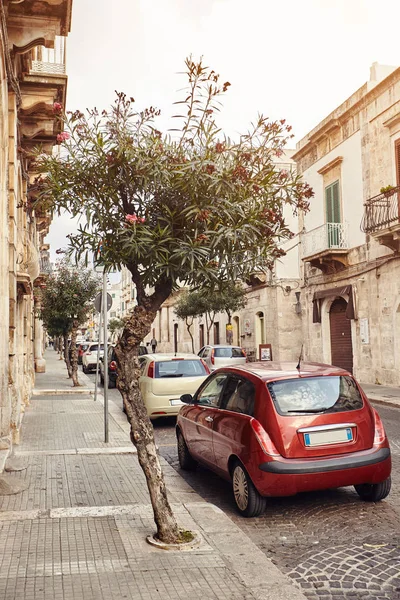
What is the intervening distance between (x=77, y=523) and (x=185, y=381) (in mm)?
7232

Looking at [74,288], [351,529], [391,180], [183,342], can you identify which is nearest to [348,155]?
[391,180]

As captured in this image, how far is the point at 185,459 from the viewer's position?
8062 mm

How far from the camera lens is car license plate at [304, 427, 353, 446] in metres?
5.82

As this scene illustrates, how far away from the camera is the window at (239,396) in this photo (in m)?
6.24

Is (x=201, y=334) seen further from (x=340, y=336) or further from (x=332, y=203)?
(x=332, y=203)

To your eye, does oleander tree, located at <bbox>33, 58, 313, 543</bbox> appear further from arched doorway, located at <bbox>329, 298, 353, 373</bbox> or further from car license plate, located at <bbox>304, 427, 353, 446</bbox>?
arched doorway, located at <bbox>329, 298, 353, 373</bbox>

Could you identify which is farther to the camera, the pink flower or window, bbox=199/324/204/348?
window, bbox=199/324/204/348

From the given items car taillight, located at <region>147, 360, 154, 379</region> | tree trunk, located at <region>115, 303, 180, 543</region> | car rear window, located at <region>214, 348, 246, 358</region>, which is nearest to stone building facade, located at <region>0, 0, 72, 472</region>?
tree trunk, located at <region>115, 303, 180, 543</region>

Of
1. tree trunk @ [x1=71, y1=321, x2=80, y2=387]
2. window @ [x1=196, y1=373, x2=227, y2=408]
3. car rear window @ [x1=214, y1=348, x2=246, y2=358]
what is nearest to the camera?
window @ [x1=196, y1=373, x2=227, y2=408]

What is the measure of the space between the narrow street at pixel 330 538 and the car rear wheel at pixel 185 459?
0.38 m

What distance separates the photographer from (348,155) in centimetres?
2247

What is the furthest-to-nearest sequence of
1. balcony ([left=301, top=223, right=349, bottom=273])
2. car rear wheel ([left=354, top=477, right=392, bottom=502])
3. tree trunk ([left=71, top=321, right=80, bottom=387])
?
balcony ([left=301, top=223, right=349, bottom=273]), tree trunk ([left=71, top=321, right=80, bottom=387]), car rear wheel ([left=354, top=477, right=392, bottom=502])

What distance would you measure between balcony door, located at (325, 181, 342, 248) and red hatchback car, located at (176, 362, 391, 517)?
16.8 meters

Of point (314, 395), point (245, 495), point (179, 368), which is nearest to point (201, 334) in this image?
point (179, 368)
